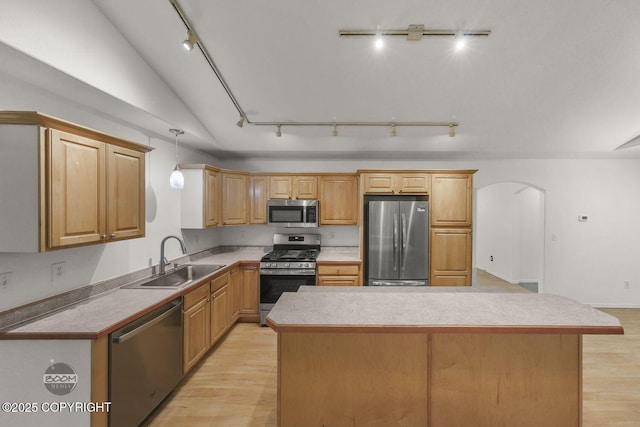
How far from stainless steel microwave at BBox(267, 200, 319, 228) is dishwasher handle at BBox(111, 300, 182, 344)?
2092mm

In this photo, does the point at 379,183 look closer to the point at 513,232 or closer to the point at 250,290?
the point at 250,290

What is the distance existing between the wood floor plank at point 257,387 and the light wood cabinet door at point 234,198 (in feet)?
5.48

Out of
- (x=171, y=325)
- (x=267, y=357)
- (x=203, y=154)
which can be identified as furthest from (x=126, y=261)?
(x=203, y=154)

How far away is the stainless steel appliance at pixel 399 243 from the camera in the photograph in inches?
153

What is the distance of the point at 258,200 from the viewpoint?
443cm

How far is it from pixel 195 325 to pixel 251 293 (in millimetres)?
1236

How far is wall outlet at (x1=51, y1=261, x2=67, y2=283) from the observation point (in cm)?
201

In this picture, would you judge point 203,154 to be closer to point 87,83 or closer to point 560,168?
point 87,83

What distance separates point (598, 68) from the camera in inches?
101

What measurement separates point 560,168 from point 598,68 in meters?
2.57

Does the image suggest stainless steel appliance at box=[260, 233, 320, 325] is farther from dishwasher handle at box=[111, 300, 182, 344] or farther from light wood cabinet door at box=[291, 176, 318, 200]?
dishwasher handle at box=[111, 300, 182, 344]

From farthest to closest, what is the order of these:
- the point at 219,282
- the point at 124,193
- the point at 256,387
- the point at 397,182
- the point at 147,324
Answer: the point at 397,182, the point at 219,282, the point at 256,387, the point at 124,193, the point at 147,324

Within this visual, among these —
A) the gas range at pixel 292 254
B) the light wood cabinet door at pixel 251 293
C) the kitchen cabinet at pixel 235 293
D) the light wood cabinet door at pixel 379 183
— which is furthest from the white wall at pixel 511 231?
the kitchen cabinet at pixel 235 293

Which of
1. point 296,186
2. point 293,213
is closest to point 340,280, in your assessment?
point 293,213
